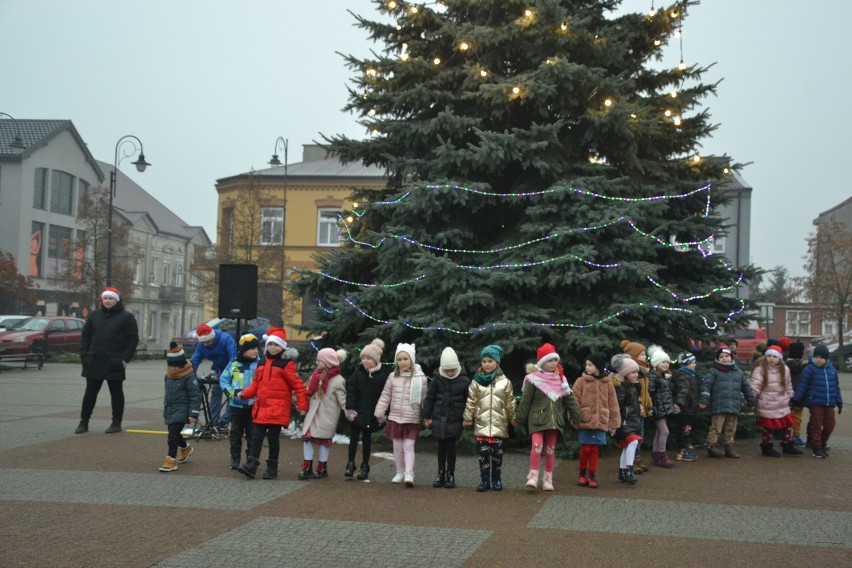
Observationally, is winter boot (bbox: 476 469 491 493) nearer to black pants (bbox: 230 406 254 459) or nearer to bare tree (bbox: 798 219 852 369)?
black pants (bbox: 230 406 254 459)

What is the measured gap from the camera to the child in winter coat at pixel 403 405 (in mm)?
10547

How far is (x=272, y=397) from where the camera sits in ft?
34.6

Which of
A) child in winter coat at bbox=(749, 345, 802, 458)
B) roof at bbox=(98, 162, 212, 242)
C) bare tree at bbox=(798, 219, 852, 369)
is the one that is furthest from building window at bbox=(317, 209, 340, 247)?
child in winter coat at bbox=(749, 345, 802, 458)

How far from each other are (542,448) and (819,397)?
16.4 feet

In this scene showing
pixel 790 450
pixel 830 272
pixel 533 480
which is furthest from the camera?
pixel 830 272

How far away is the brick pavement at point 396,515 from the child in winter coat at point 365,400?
0.33 metres

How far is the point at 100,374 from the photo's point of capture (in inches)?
538

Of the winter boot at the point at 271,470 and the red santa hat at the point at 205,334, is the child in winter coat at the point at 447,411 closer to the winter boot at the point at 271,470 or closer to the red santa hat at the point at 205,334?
the winter boot at the point at 271,470

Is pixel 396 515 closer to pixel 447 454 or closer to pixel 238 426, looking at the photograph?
pixel 447 454

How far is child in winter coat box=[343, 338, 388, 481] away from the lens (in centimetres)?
1082

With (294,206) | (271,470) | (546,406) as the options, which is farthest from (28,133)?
(546,406)

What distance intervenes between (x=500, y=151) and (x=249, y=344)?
435cm

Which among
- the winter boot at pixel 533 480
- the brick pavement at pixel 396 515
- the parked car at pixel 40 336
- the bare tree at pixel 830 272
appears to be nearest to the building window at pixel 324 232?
the parked car at pixel 40 336

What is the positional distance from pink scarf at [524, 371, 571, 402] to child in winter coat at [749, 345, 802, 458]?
4072mm
